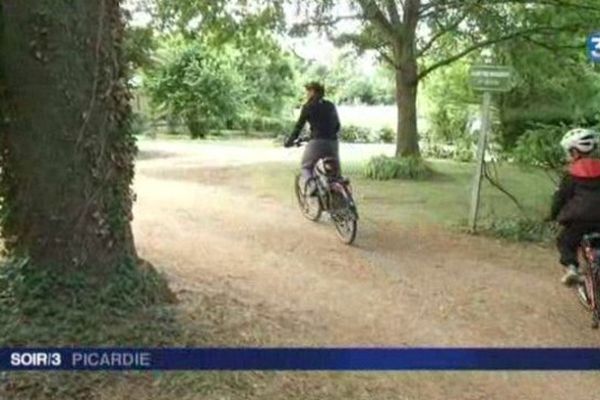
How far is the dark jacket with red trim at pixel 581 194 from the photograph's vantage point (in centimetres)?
687

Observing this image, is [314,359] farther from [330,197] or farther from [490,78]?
[490,78]

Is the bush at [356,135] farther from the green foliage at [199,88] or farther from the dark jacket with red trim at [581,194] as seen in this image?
the dark jacket with red trim at [581,194]

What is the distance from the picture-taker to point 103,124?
511 cm

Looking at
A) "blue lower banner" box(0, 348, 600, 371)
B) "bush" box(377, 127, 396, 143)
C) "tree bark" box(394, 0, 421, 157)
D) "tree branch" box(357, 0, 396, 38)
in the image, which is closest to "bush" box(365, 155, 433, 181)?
"tree bark" box(394, 0, 421, 157)

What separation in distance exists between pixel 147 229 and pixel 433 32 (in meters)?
12.3

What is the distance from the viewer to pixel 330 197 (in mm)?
10609

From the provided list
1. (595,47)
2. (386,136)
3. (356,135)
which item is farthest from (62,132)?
(386,136)

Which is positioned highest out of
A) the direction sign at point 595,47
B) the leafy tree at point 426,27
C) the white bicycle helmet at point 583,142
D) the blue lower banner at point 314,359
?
the leafy tree at point 426,27

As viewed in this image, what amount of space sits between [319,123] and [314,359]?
314 inches

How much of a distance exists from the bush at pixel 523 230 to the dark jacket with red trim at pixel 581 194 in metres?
4.15

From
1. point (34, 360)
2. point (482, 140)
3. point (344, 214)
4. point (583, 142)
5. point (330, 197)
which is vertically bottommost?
point (344, 214)

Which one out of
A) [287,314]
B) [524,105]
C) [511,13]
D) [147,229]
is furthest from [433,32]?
[287,314]

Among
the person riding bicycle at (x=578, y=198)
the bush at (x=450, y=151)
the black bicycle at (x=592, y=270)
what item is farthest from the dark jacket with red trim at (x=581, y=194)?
the bush at (x=450, y=151)

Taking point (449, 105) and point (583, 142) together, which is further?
point (449, 105)
